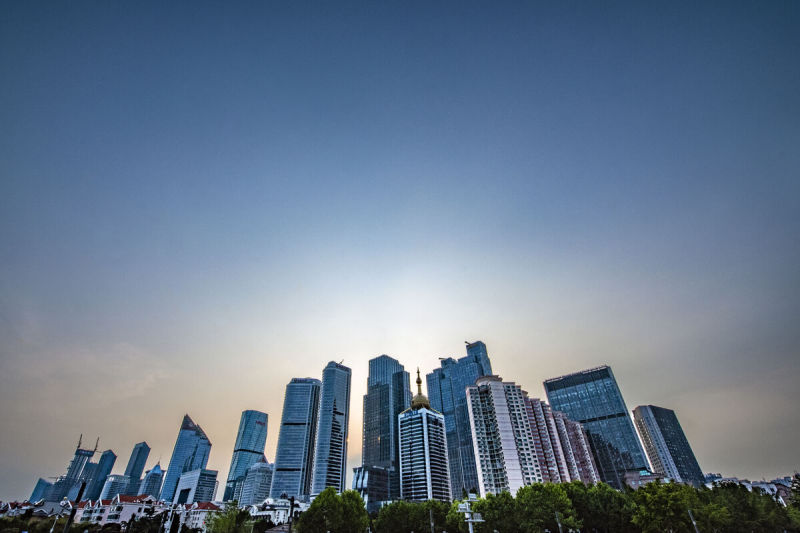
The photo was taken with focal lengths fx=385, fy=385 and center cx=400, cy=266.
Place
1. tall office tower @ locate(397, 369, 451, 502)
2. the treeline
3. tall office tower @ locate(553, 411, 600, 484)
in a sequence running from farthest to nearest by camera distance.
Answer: tall office tower @ locate(397, 369, 451, 502) → tall office tower @ locate(553, 411, 600, 484) → the treeline

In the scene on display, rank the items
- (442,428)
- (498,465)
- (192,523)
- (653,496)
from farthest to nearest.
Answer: (442,428), (498,465), (192,523), (653,496)

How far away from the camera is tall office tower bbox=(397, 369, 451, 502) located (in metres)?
153

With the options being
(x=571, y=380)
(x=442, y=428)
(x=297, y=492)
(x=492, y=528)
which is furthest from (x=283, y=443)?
(x=492, y=528)

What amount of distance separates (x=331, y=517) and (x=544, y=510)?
30644 millimetres

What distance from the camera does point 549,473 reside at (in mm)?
112500

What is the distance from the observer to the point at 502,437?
362 feet

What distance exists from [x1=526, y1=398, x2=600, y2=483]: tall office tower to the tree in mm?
66399

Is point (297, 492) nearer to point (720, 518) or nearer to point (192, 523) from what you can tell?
point (192, 523)

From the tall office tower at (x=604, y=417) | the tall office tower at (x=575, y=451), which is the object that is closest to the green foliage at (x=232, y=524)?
the tall office tower at (x=575, y=451)

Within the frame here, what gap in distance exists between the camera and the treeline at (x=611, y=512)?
45.2 meters

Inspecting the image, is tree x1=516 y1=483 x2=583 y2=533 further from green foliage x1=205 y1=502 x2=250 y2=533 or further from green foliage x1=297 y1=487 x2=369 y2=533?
green foliage x1=205 y1=502 x2=250 y2=533

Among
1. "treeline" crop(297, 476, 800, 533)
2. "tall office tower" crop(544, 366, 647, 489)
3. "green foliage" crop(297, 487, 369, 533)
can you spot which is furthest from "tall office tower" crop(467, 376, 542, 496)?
"tall office tower" crop(544, 366, 647, 489)

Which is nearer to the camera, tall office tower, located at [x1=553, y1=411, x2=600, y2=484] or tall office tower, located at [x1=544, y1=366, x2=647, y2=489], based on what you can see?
tall office tower, located at [x1=553, y1=411, x2=600, y2=484]

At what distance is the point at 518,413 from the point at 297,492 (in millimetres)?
124964
